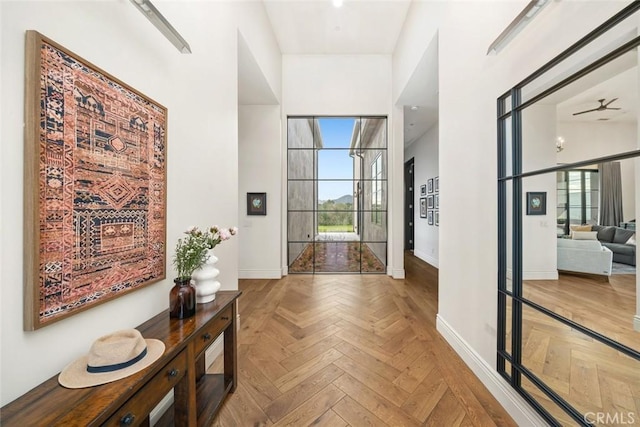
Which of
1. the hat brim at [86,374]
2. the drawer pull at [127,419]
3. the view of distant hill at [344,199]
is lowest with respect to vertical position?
the drawer pull at [127,419]

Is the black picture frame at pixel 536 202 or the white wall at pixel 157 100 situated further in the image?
the black picture frame at pixel 536 202

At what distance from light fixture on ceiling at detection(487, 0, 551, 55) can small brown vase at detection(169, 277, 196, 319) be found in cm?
229

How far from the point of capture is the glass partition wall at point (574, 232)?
1035 millimetres

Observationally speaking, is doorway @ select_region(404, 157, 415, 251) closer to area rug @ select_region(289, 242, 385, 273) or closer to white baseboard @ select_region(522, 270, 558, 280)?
area rug @ select_region(289, 242, 385, 273)

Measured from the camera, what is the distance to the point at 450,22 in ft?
7.80

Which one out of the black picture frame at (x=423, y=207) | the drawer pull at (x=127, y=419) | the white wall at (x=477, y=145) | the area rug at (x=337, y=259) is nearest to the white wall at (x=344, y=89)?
the area rug at (x=337, y=259)

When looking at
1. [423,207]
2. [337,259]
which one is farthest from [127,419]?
[423,207]

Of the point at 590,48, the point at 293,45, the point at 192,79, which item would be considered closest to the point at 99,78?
the point at 192,79

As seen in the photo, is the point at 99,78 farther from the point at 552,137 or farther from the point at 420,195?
the point at 420,195

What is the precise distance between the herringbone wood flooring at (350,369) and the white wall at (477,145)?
24cm

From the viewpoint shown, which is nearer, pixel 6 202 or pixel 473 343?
pixel 6 202

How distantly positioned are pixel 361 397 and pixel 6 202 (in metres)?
2.03

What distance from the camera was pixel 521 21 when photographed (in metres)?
1.31

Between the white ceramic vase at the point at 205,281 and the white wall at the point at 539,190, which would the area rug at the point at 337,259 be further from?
the white wall at the point at 539,190
